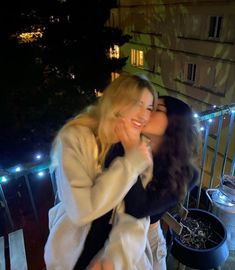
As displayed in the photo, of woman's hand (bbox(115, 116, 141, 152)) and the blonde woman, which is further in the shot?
woman's hand (bbox(115, 116, 141, 152))

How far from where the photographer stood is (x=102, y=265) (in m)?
1.21

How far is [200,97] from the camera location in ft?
33.2

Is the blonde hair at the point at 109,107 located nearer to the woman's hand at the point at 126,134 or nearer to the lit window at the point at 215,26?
the woman's hand at the point at 126,134

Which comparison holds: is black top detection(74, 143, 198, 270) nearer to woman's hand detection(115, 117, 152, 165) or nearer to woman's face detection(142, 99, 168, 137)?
woman's hand detection(115, 117, 152, 165)

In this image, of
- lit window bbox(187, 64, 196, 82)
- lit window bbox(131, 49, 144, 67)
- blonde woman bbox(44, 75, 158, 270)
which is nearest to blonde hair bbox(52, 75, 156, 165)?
blonde woman bbox(44, 75, 158, 270)

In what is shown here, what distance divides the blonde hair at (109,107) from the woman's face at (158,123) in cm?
11

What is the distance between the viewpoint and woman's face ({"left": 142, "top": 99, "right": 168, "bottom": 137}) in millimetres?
1328

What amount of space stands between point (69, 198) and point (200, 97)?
9.87 metres

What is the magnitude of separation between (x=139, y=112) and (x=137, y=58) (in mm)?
13143

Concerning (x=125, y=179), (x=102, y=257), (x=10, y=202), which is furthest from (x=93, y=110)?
(x=10, y=202)

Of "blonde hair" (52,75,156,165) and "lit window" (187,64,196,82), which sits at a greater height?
"blonde hair" (52,75,156,165)

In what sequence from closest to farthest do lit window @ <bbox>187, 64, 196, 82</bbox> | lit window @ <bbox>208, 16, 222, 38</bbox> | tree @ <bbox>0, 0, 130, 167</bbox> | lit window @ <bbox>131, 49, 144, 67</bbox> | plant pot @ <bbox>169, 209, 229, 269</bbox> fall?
1. plant pot @ <bbox>169, 209, 229, 269</bbox>
2. lit window @ <bbox>208, 16, 222, 38</bbox>
3. tree @ <bbox>0, 0, 130, 167</bbox>
4. lit window @ <bbox>187, 64, 196, 82</bbox>
5. lit window @ <bbox>131, 49, 144, 67</bbox>

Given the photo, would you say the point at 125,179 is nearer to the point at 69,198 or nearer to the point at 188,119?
the point at 69,198

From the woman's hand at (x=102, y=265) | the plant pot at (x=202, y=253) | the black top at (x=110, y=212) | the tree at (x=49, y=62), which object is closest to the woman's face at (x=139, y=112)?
the black top at (x=110, y=212)
